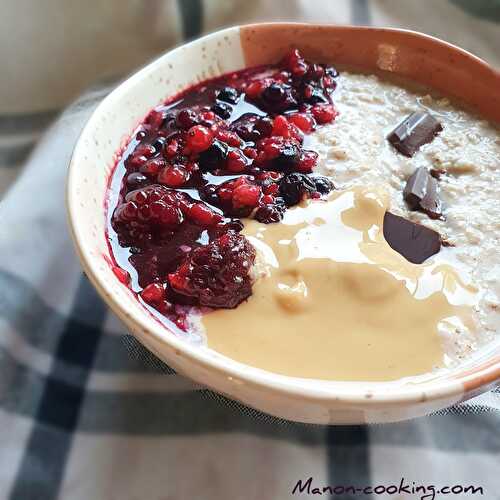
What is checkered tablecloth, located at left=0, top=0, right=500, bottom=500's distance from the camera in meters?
1.18

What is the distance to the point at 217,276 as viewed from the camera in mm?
1111

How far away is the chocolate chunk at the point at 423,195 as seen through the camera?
4.21 ft

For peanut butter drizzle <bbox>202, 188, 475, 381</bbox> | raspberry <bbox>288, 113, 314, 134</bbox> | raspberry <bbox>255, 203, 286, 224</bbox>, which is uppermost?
raspberry <bbox>288, 113, 314, 134</bbox>

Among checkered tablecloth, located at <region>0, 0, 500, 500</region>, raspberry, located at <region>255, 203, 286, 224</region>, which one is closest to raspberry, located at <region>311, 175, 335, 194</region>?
raspberry, located at <region>255, 203, 286, 224</region>

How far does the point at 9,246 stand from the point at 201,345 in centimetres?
63

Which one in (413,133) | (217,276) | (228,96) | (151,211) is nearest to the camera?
(217,276)

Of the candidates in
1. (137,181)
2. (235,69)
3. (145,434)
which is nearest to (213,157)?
(137,181)

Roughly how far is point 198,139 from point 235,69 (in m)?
0.41

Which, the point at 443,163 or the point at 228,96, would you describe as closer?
the point at 443,163

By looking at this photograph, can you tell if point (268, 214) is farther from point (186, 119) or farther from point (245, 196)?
point (186, 119)

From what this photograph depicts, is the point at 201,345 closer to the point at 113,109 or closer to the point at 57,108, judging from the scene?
the point at 113,109

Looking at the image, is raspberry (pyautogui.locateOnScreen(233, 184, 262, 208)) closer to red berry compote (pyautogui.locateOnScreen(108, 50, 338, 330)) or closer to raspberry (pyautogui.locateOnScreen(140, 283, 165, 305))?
red berry compote (pyautogui.locateOnScreen(108, 50, 338, 330))

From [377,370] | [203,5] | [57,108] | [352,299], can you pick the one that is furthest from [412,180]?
[57,108]

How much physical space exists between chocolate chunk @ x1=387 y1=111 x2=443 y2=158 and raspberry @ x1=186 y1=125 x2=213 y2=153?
0.40 metres
